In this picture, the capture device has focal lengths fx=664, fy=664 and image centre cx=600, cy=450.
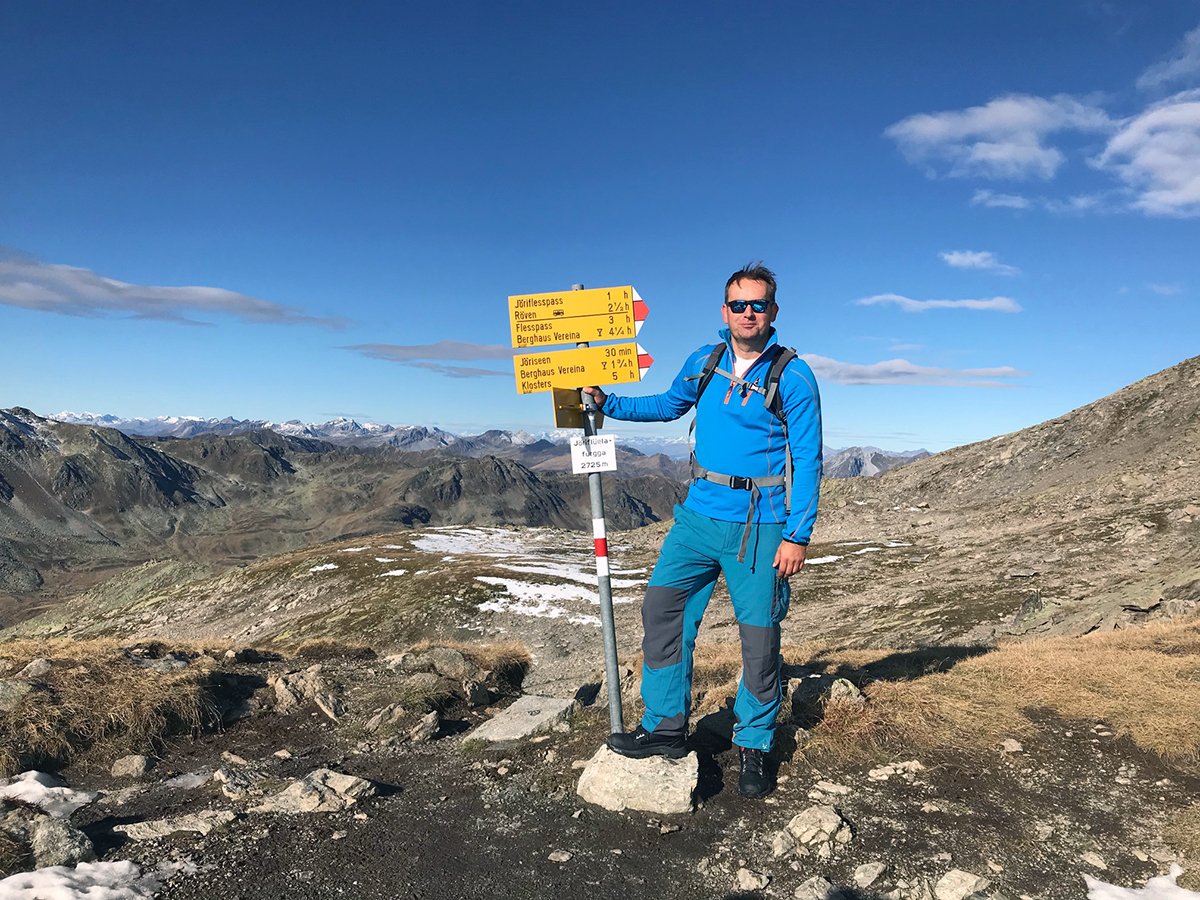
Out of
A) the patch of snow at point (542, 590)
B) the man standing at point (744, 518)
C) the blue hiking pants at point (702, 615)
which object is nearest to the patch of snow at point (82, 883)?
the man standing at point (744, 518)

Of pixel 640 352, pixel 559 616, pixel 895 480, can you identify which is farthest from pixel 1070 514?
pixel 640 352

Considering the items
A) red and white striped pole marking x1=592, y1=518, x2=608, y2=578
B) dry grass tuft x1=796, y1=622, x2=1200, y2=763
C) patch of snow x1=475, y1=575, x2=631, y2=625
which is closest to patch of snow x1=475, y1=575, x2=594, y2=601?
patch of snow x1=475, y1=575, x2=631, y2=625

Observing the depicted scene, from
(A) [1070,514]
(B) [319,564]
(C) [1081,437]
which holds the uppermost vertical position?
(C) [1081,437]

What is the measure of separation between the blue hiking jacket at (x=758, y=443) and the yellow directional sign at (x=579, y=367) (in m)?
0.76

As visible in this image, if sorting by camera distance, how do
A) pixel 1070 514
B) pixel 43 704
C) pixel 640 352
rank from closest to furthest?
1. pixel 640 352
2. pixel 43 704
3. pixel 1070 514

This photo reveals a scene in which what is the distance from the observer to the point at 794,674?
11422mm

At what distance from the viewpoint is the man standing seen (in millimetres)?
6555

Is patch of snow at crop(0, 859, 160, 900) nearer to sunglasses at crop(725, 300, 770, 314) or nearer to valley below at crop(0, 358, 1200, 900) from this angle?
valley below at crop(0, 358, 1200, 900)

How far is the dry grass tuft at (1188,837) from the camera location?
516 centimetres

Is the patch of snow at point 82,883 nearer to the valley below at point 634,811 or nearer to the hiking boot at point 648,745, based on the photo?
the valley below at point 634,811

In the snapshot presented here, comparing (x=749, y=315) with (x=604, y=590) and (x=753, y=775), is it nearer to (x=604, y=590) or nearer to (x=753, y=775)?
(x=604, y=590)

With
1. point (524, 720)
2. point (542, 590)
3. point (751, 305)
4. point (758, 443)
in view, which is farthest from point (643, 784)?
point (542, 590)

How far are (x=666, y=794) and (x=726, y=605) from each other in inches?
1303

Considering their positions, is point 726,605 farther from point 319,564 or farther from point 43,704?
point 319,564
